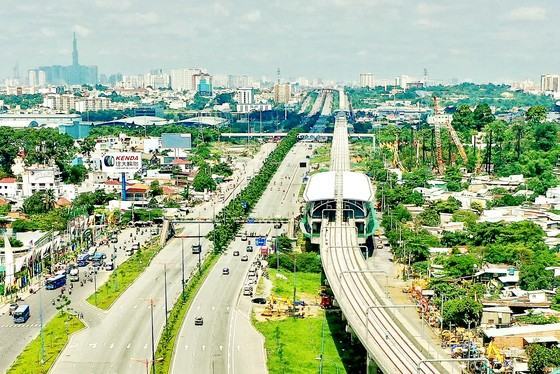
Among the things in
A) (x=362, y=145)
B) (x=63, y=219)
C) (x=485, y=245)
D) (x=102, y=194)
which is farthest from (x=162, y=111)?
(x=485, y=245)

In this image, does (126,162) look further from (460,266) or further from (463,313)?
(463,313)

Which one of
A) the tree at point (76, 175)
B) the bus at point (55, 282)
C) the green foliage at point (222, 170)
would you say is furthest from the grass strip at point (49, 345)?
the green foliage at point (222, 170)

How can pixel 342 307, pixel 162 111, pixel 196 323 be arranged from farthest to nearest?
pixel 162 111
pixel 196 323
pixel 342 307

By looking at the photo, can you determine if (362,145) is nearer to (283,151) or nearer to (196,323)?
(283,151)

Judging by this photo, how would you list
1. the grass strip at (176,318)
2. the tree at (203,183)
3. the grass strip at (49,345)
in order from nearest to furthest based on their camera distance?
the grass strip at (49,345), the grass strip at (176,318), the tree at (203,183)

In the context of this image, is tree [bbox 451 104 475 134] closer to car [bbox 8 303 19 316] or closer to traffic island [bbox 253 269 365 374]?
traffic island [bbox 253 269 365 374]

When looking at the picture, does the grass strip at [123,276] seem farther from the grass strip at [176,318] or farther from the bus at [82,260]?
the grass strip at [176,318]

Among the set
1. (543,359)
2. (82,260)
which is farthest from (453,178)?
(543,359)
